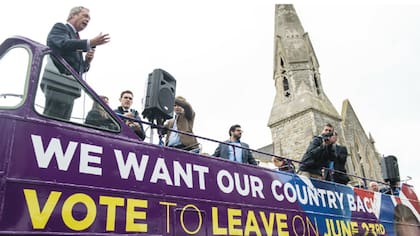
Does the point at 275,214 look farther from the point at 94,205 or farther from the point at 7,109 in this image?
the point at 7,109

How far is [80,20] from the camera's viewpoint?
380 cm

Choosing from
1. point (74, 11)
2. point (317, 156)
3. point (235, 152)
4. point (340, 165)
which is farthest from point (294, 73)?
Answer: point (74, 11)

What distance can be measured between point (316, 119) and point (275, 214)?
20148mm

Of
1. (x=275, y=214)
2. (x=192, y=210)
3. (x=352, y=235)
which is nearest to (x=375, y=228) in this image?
(x=352, y=235)

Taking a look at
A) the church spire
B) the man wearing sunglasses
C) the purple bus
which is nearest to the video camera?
the purple bus

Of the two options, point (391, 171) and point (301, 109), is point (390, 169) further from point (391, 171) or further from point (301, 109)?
point (301, 109)

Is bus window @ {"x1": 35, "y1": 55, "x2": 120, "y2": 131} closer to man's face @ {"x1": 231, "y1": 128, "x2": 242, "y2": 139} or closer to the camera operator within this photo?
man's face @ {"x1": 231, "y1": 128, "x2": 242, "y2": 139}

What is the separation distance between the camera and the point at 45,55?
3.21 meters

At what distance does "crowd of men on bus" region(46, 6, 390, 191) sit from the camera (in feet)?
11.2

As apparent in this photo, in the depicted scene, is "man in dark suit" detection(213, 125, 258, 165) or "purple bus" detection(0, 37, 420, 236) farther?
"man in dark suit" detection(213, 125, 258, 165)

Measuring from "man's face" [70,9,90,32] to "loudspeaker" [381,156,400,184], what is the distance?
273 inches

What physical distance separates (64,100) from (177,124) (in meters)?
2.10

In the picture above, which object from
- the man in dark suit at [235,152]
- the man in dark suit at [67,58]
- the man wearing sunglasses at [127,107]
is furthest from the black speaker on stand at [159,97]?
Result: the man in dark suit at [235,152]

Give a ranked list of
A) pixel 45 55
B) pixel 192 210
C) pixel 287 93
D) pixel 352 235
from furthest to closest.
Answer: pixel 287 93 → pixel 352 235 → pixel 192 210 → pixel 45 55
